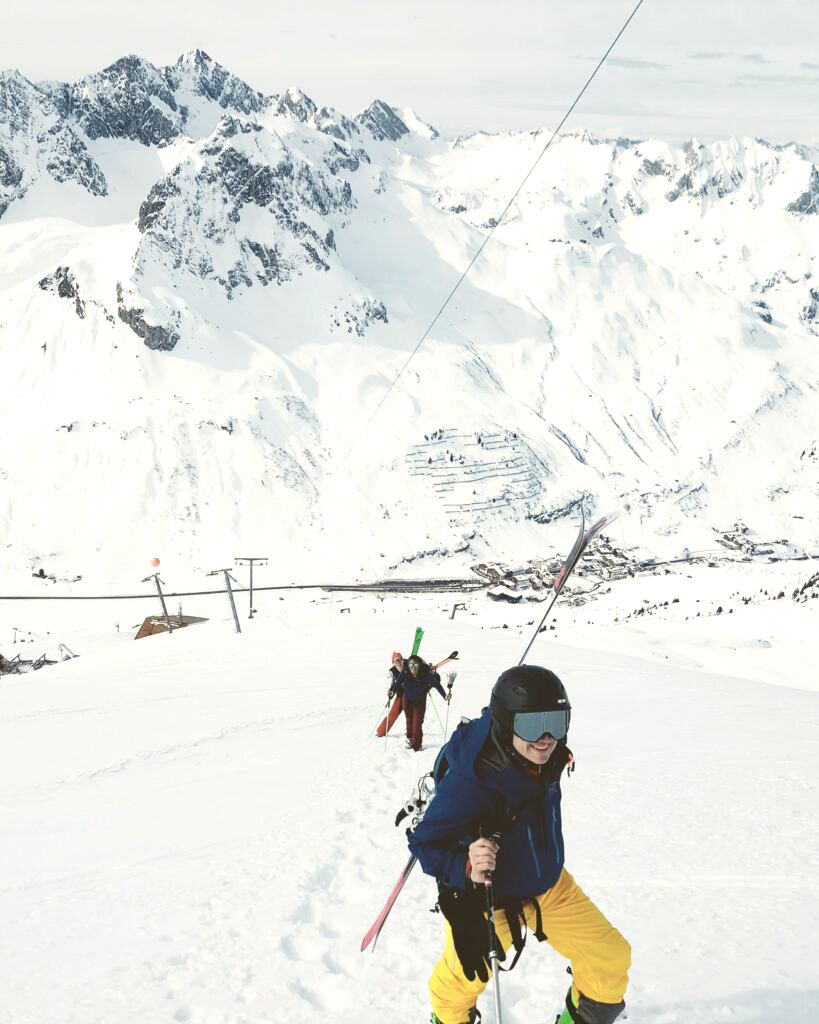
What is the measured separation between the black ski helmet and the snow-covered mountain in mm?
80238

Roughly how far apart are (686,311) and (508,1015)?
16273 centimetres

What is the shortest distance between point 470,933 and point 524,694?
1.23 m

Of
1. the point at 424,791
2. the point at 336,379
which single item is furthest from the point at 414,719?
the point at 336,379

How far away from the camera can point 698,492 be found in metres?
116

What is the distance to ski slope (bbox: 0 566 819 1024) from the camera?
4766mm

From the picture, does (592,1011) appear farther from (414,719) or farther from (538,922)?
(414,719)

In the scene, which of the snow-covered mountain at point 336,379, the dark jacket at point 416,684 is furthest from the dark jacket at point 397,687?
the snow-covered mountain at point 336,379

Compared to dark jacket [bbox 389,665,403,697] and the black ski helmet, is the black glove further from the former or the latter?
dark jacket [bbox 389,665,403,697]

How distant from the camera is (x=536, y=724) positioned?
3.92 meters

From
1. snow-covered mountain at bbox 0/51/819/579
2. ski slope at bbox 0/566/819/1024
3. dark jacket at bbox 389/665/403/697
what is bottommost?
snow-covered mountain at bbox 0/51/819/579

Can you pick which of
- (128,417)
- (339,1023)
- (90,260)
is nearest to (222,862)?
(339,1023)

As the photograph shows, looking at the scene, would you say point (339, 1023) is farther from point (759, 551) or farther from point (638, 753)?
point (759, 551)

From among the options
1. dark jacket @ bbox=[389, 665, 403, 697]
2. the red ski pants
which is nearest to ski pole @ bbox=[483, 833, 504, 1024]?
the red ski pants

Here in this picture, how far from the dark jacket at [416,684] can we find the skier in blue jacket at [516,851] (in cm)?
738
